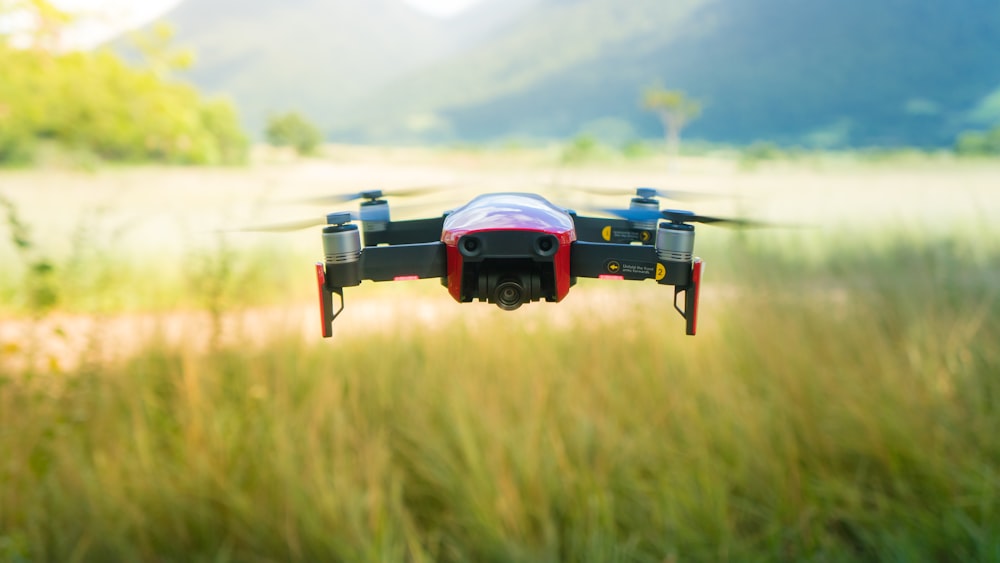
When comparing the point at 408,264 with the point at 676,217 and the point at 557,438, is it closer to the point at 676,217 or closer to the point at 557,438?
the point at 676,217

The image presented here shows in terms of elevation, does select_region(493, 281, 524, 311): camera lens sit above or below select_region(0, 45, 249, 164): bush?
below

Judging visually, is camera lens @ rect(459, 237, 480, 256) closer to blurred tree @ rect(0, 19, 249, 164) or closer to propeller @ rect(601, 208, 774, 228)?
propeller @ rect(601, 208, 774, 228)

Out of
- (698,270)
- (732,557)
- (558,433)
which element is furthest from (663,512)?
(698,270)

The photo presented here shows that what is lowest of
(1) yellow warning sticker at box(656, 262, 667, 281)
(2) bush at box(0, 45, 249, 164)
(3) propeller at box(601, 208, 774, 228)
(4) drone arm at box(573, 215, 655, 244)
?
(1) yellow warning sticker at box(656, 262, 667, 281)

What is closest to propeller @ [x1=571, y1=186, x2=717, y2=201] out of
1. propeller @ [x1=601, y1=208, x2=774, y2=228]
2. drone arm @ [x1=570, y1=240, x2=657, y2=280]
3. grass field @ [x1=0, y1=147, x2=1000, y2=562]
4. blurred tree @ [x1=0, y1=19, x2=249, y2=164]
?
propeller @ [x1=601, y1=208, x2=774, y2=228]

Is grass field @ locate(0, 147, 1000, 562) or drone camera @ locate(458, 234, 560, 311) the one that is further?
grass field @ locate(0, 147, 1000, 562)

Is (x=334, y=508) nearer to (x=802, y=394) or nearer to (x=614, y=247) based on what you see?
(x=802, y=394)

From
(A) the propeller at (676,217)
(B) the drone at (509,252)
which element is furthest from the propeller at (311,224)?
(A) the propeller at (676,217)

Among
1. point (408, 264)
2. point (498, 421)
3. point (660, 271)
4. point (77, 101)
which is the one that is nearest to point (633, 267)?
point (660, 271)
